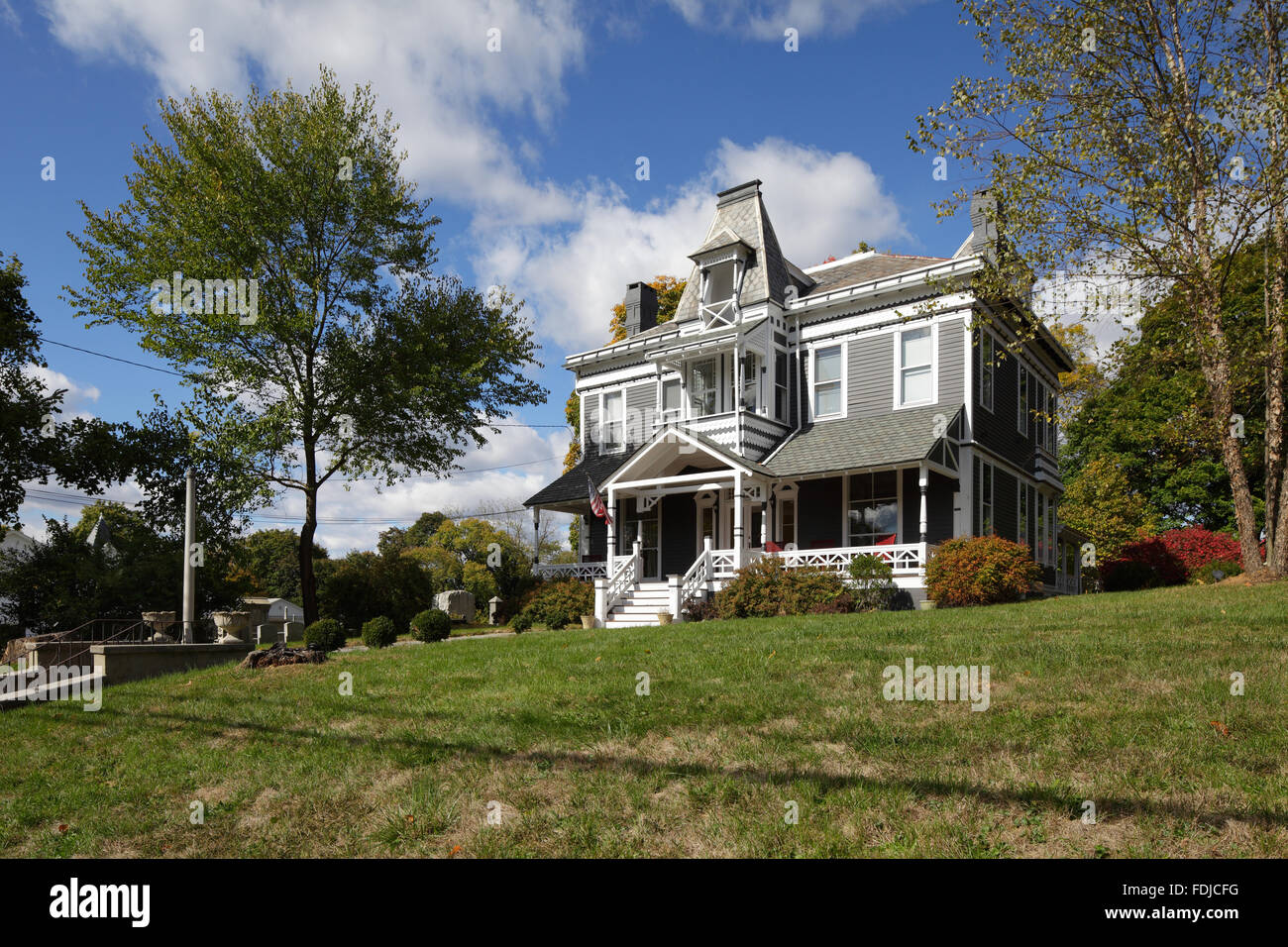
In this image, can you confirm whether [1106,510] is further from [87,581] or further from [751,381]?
[87,581]

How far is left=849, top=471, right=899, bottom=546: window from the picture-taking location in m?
20.9

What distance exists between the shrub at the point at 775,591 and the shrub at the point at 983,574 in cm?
200

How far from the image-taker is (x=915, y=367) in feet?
69.7

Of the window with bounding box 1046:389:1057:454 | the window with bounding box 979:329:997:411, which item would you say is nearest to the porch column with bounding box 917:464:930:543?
the window with bounding box 979:329:997:411

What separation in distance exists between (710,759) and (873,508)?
15863 mm

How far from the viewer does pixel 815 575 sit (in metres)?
17.7

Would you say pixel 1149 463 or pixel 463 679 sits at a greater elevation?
pixel 1149 463

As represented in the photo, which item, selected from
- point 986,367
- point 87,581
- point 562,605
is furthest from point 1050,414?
point 87,581

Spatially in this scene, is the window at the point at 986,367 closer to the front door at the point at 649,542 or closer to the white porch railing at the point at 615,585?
the front door at the point at 649,542

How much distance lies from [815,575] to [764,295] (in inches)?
350

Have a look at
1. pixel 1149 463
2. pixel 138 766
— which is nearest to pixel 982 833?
pixel 138 766

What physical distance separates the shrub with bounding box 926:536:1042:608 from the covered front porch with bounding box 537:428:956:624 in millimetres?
754
